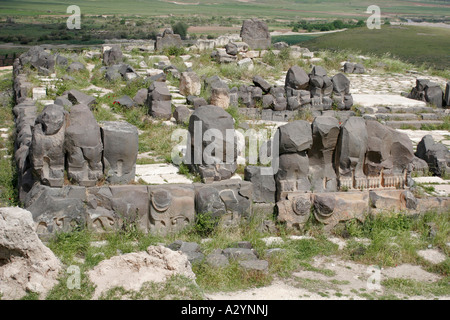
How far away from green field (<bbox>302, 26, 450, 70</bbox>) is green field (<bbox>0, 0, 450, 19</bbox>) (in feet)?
130

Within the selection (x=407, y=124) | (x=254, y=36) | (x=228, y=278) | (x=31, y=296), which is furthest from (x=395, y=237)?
(x=254, y=36)

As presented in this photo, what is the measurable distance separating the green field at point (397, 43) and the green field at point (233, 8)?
39.7 m

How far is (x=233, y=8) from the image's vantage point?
10619 cm

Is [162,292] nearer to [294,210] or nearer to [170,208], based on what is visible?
[170,208]

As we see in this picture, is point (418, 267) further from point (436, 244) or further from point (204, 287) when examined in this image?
point (204, 287)

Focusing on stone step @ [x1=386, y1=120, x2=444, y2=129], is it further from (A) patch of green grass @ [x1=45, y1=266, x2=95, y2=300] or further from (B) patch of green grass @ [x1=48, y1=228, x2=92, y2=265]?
(A) patch of green grass @ [x1=45, y1=266, x2=95, y2=300]

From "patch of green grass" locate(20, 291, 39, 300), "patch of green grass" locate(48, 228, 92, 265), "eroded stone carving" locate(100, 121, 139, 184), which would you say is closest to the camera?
"patch of green grass" locate(20, 291, 39, 300)

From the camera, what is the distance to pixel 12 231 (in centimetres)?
621

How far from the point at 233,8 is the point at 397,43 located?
6894 centimetres

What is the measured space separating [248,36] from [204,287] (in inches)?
786

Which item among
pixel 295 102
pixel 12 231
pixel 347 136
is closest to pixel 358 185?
pixel 347 136

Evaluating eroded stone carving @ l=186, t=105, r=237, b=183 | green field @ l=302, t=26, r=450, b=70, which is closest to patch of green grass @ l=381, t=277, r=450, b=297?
eroded stone carving @ l=186, t=105, r=237, b=183

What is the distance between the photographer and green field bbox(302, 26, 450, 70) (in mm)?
34469

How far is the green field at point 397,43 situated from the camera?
113 ft
